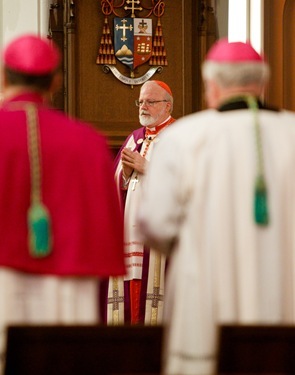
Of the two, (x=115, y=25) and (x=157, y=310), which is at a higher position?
(x=115, y=25)

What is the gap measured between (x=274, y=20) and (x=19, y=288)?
5008 mm

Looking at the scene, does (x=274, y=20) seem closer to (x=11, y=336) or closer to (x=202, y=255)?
(x=202, y=255)

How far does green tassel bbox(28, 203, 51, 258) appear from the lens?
493 cm

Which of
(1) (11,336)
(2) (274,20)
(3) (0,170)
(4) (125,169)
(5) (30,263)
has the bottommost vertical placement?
(1) (11,336)

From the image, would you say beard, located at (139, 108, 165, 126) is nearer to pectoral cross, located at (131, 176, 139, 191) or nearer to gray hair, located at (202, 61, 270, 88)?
pectoral cross, located at (131, 176, 139, 191)

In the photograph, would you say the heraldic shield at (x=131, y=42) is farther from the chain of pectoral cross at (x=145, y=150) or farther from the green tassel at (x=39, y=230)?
the green tassel at (x=39, y=230)

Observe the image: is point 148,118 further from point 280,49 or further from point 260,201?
point 260,201

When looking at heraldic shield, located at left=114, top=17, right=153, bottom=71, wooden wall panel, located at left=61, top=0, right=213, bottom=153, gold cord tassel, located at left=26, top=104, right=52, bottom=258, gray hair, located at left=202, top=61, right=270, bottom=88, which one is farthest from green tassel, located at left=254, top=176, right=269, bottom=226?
heraldic shield, located at left=114, top=17, right=153, bottom=71

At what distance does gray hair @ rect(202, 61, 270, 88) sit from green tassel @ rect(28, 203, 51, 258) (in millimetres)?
998

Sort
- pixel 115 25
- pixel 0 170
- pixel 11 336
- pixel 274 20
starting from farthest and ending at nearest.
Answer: pixel 115 25, pixel 274 20, pixel 0 170, pixel 11 336

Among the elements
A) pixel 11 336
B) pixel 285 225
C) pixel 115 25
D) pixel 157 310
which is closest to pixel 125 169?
pixel 157 310

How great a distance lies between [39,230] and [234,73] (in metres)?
1.15

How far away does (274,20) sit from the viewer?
9453mm

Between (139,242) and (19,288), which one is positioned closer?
(19,288)
